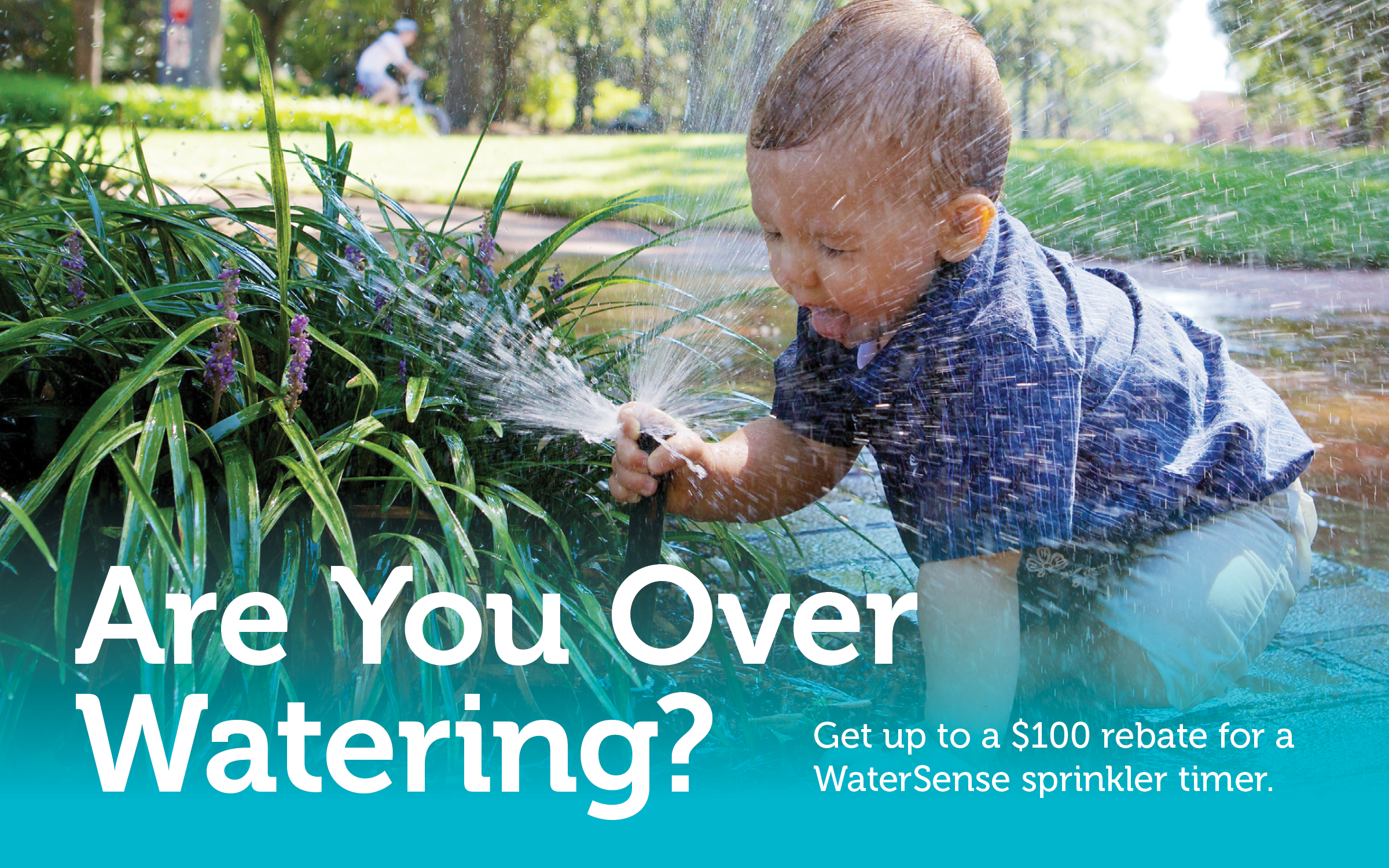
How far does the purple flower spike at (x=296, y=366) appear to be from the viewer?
5.79ft

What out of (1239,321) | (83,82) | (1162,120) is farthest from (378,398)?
(83,82)

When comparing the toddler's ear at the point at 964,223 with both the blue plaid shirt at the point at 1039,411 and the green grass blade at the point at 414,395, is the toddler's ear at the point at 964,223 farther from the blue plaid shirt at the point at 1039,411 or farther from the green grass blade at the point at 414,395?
the green grass blade at the point at 414,395

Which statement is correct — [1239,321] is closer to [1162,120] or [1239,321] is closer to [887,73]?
[1162,120]

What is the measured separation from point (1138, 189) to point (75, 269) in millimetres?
9684

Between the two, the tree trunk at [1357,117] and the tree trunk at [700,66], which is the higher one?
the tree trunk at [1357,117]

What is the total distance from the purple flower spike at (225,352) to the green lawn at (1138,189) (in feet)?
19.2

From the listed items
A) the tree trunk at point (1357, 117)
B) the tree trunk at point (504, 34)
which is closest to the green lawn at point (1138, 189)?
the tree trunk at point (1357, 117)

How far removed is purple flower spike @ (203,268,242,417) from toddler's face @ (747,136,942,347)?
79 centimetres

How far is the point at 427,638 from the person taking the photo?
68.5 inches

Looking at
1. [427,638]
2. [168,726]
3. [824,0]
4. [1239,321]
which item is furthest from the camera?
[1239,321]

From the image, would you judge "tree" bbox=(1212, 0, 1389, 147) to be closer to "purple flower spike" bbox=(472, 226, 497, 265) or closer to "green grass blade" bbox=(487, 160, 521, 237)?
"green grass blade" bbox=(487, 160, 521, 237)

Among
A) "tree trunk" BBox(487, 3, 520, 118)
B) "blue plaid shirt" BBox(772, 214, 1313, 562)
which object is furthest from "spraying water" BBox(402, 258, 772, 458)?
"tree trunk" BBox(487, 3, 520, 118)

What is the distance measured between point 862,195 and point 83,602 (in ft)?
4.32

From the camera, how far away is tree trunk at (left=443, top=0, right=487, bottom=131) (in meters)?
15.8
